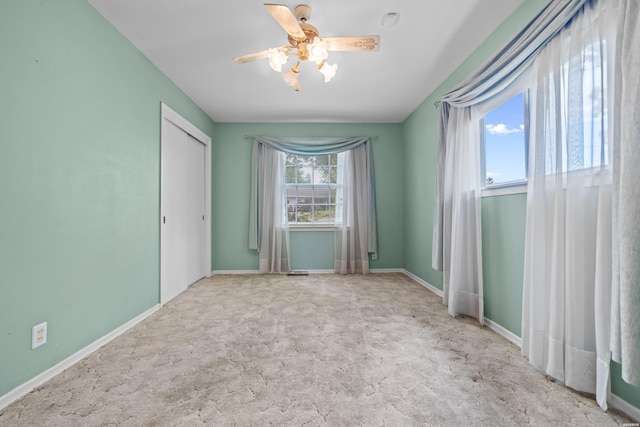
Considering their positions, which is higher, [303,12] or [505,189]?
[303,12]

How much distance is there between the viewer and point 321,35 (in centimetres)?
217

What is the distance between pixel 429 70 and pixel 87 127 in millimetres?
3083

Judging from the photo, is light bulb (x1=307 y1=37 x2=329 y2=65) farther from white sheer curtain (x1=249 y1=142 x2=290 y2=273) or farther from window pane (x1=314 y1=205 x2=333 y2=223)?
window pane (x1=314 y1=205 x2=333 y2=223)

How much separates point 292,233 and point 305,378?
2.89 m

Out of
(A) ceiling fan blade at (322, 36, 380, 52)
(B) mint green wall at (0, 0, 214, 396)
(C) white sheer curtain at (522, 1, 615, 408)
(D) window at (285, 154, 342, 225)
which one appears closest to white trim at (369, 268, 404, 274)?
(D) window at (285, 154, 342, 225)

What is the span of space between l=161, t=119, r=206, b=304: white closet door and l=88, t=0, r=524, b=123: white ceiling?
69 centimetres

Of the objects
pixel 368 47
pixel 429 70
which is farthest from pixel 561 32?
pixel 429 70

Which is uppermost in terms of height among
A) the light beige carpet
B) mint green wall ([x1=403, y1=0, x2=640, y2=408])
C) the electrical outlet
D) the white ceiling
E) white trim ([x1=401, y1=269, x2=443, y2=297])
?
the white ceiling

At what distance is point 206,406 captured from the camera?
130 centimetres

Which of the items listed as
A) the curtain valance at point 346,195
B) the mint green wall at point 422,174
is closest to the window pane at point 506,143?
the mint green wall at point 422,174

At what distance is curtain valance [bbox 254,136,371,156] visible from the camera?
4.14 metres

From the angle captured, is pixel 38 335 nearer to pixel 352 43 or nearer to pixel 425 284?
pixel 352 43

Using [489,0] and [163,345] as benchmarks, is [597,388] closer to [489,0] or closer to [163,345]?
[489,0]

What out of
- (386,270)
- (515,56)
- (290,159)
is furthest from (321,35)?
(386,270)
